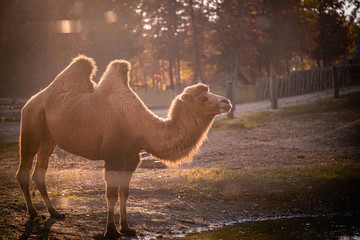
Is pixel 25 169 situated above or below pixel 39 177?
above

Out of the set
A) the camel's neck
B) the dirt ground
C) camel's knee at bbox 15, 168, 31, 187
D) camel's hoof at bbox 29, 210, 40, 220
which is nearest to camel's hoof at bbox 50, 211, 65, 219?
the dirt ground

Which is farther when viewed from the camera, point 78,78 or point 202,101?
point 78,78

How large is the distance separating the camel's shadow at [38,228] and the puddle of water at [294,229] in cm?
198

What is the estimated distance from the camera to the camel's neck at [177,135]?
5.49 meters

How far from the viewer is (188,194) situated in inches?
302

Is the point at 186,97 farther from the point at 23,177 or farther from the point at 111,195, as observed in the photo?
the point at 23,177

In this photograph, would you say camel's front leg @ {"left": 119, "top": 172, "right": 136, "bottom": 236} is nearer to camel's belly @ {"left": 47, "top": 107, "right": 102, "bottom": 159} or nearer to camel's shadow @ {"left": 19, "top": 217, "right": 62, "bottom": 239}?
camel's belly @ {"left": 47, "top": 107, "right": 102, "bottom": 159}

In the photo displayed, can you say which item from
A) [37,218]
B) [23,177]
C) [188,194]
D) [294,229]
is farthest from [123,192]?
[294,229]

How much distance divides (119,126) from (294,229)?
3.26 m

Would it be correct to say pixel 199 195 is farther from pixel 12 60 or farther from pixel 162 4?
pixel 162 4


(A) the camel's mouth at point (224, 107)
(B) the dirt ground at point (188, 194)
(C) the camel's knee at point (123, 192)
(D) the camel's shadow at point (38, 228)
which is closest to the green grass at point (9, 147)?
(B) the dirt ground at point (188, 194)

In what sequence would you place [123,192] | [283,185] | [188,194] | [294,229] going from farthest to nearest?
[283,185]
[188,194]
[294,229]
[123,192]

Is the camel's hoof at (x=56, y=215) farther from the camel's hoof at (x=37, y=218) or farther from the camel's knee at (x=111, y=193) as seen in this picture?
the camel's knee at (x=111, y=193)

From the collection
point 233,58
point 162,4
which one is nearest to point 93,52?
point 162,4
